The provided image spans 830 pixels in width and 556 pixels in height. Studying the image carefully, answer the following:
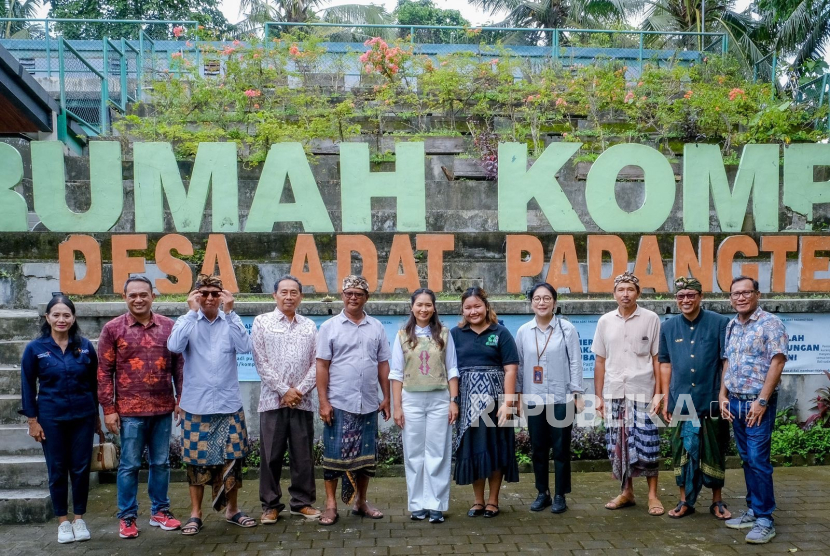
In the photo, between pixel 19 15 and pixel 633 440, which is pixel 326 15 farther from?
pixel 633 440

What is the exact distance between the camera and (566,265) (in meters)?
7.44

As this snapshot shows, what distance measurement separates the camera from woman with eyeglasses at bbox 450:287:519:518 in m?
5.18

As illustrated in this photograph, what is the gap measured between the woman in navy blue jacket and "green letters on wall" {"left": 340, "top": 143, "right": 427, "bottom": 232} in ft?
10.9

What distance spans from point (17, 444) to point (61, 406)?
50.3 inches

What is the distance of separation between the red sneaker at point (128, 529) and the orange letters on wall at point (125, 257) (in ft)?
9.64

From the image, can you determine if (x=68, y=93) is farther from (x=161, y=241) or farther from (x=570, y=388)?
(x=570, y=388)

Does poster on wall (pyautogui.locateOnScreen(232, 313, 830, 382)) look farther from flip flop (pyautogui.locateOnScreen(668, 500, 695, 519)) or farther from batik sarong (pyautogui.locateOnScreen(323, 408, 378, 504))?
batik sarong (pyautogui.locateOnScreen(323, 408, 378, 504))

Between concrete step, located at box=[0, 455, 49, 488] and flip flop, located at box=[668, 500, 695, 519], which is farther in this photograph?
concrete step, located at box=[0, 455, 49, 488]

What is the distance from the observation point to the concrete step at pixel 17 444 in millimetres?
5695

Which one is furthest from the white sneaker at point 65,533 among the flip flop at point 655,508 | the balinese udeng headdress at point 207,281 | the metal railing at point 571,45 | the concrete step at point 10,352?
the metal railing at point 571,45

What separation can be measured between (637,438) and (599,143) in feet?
23.7

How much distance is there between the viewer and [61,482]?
4828mm

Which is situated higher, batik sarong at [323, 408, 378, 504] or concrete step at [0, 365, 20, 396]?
concrete step at [0, 365, 20, 396]

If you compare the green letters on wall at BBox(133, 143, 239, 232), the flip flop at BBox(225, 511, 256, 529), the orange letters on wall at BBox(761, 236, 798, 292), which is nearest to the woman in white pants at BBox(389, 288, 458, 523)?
the flip flop at BBox(225, 511, 256, 529)
